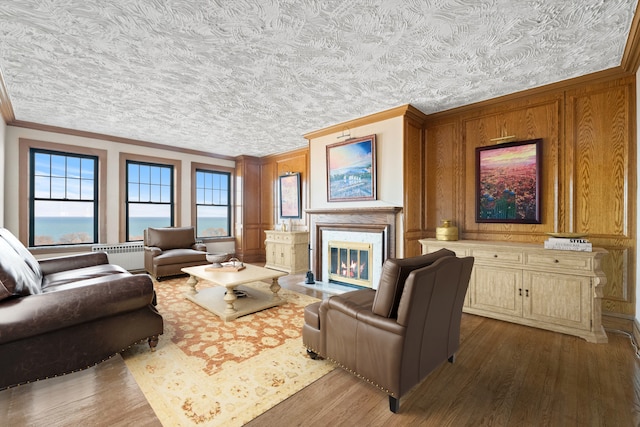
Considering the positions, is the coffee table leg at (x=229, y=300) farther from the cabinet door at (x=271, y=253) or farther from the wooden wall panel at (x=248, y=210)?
the wooden wall panel at (x=248, y=210)

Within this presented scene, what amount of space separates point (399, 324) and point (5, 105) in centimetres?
548

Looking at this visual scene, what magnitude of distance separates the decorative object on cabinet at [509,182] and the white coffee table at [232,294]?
2843 millimetres

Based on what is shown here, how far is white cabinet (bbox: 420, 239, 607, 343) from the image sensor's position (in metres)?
2.71

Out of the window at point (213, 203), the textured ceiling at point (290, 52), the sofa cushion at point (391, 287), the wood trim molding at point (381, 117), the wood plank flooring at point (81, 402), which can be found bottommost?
the wood plank flooring at point (81, 402)

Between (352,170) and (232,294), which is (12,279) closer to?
(232,294)

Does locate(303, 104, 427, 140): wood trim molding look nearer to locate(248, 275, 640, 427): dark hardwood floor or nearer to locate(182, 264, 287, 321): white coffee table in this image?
locate(182, 264, 287, 321): white coffee table

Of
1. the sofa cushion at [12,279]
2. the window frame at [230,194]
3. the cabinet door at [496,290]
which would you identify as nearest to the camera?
the sofa cushion at [12,279]

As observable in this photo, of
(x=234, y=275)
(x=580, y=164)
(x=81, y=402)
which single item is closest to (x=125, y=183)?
(x=234, y=275)

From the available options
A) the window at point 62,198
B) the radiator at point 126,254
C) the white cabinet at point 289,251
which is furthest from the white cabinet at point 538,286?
the window at point 62,198

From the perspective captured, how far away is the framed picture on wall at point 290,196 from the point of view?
6391 millimetres

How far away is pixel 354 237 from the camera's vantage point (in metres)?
4.51

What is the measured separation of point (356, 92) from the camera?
343 centimetres

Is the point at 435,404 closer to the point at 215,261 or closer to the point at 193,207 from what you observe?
the point at 215,261

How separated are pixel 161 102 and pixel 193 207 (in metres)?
3.26
